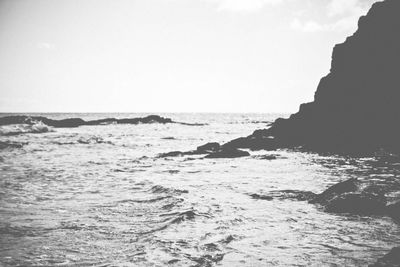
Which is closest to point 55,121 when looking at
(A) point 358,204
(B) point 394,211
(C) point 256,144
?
(C) point 256,144

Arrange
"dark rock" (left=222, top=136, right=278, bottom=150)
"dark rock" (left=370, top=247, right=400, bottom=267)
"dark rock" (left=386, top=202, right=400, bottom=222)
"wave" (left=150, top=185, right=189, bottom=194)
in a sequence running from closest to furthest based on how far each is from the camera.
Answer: "dark rock" (left=370, top=247, right=400, bottom=267)
"dark rock" (left=386, top=202, right=400, bottom=222)
"wave" (left=150, top=185, right=189, bottom=194)
"dark rock" (left=222, top=136, right=278, bottom=150)

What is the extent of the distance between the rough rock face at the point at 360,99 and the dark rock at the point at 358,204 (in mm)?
14911

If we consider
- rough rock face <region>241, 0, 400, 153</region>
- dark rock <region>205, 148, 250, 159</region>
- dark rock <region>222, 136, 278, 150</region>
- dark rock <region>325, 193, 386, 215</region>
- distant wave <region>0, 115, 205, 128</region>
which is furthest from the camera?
distant wave <region>0, 115, 205, 128</region>

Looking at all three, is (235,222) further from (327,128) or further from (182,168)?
(327,128)

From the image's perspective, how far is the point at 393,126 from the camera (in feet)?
68.4

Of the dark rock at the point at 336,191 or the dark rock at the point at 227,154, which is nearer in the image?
the dark rock at the point at 336,191

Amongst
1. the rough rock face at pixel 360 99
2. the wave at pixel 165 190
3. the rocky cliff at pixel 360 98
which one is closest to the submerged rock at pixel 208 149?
the rough rock face at pixel 360 99

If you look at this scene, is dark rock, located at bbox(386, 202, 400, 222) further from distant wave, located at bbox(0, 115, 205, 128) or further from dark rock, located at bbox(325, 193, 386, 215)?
distant wave, located at bbox(0, 115, 205, 128)

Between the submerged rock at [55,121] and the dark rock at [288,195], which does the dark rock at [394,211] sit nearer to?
the dark rock at [288,195]

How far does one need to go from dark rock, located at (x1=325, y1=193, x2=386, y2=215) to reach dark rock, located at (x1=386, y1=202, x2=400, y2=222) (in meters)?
0.11

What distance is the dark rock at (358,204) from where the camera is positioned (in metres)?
7.07

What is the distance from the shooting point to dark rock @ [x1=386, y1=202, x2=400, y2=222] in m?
6.59

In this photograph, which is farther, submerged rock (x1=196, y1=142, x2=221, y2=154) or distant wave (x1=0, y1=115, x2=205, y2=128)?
distant wave (x1=0, y1=115, x2=205, y2=128)

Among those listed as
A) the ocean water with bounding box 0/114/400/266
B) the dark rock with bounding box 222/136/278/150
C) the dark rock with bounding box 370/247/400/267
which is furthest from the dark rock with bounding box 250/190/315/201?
the dark rock with bounding box 222/136/278/150
